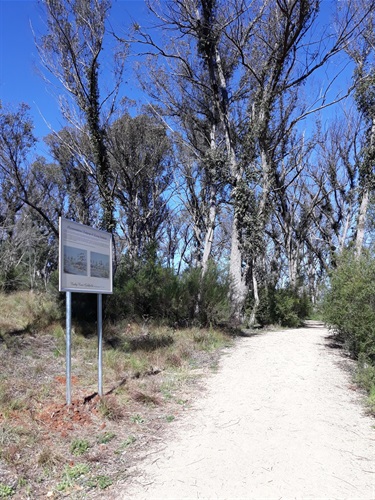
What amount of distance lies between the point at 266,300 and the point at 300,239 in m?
10.8

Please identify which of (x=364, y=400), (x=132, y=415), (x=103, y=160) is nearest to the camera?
(x=132, y=415)

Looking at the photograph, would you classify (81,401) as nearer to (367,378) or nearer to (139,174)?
(367,378)

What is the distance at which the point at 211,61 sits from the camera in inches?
650

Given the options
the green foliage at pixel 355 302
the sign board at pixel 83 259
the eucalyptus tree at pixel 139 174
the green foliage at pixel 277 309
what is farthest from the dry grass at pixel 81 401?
the eucalyptus tree at pixel 139 174

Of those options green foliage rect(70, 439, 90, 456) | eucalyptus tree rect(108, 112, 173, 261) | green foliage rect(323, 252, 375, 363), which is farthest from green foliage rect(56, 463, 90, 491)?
eucalyptus tree rect(108, 112, 173, 261)

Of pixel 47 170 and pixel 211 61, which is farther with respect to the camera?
pixel 47 170

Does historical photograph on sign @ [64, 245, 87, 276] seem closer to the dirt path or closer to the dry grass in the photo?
the dry grass

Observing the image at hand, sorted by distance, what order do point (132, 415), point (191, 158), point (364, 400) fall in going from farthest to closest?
point (191, 158) < point (364, 400) < point (132, 415)

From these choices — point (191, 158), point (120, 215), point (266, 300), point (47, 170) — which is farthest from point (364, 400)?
point (47, 170)

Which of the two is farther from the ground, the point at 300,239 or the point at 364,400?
the point at 300,239

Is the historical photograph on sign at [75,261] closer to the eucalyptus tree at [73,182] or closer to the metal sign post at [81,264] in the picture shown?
the metal sign post at [81,264]

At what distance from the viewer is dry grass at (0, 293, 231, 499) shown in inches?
165

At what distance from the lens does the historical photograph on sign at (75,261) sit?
5.91 metres

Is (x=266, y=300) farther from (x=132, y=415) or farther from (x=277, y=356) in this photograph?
(x=132, y=415)
